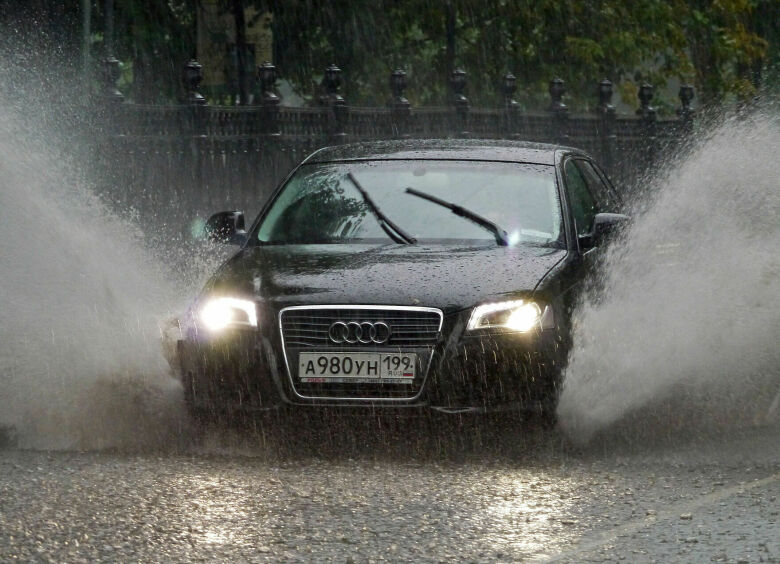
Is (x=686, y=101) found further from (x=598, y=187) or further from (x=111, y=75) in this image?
(x=598, y=187)

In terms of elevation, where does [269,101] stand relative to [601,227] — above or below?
above

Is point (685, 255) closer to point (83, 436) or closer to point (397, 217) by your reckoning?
point (397, 217)

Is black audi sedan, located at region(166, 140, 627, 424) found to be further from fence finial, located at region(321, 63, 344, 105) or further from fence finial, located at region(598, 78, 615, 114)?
fence finial, located at region(598, 78, 615, 114)

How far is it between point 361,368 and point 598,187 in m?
3.24

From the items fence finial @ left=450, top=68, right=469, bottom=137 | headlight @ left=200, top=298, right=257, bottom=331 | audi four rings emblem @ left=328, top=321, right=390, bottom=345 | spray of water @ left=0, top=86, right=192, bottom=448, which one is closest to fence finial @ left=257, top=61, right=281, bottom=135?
fence finial @ left=450, top=68, right=469, bottom=137

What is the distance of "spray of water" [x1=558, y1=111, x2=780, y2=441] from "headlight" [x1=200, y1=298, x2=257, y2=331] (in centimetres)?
147

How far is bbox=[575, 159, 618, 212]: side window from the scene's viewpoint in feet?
31.1

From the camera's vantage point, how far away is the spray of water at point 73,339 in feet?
25.6

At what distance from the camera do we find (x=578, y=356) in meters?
7.41

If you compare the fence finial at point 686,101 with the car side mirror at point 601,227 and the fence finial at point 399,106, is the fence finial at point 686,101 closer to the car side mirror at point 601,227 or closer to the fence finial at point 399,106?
the fence finial at point 399,106

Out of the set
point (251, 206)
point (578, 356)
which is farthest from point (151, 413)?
point (251, 206)

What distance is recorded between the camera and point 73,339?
8.62 metres

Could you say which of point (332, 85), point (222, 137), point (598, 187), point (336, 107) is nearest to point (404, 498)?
point (598, 187)

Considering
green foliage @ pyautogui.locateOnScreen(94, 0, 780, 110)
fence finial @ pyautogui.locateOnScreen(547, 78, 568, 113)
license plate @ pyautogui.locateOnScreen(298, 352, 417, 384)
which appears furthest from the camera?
green foliage @ pyautogui.locateOnScreen(94, 0, 780, 110)
